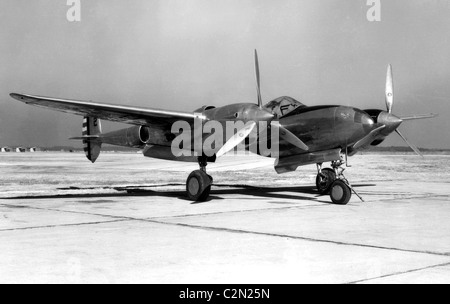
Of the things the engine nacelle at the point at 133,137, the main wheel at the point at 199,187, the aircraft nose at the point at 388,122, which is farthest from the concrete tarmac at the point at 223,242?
the engine nacelle at the point at 133,137

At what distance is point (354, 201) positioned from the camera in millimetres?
15219

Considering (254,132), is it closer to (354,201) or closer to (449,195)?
(354,201)

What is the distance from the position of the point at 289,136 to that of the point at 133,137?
5903 millimetres

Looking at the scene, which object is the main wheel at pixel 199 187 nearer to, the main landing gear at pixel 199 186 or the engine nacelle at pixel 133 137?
the main landing gear at pixel 199 186

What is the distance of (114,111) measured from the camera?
1511 cm

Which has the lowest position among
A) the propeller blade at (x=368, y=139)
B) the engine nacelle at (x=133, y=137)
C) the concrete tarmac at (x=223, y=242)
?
the concrete tarmac at (x=223, y=242)

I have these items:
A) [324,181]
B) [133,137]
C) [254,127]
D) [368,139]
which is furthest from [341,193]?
[133,137]

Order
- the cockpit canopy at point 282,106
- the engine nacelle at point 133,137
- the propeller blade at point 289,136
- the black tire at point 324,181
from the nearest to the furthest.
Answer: the propeller blade at point 289,136 → the cockpit canopy at point 282,106 → the engine nacelle at point 133,137 → the black tire at point 324,181

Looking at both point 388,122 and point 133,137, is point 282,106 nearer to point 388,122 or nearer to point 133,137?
point 388,122

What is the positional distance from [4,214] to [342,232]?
7.64 meters

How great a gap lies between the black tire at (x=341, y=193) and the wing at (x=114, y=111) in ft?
15.3

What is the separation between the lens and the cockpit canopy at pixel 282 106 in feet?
51.2

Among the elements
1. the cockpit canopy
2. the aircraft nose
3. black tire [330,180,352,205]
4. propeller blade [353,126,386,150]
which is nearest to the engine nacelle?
the cockpit canopy

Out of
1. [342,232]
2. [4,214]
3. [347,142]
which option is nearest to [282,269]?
[342,232]
